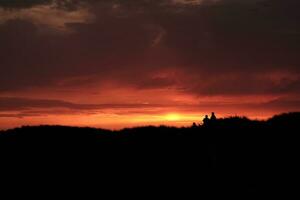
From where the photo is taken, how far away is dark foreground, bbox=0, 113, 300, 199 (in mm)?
22766

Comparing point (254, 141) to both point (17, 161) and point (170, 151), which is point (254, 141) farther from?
point (17, 161)

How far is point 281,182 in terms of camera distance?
Answer: 21750mm

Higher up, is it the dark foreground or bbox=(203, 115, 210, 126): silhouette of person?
bbox=(203, 115, 210, 126): silhouette of person

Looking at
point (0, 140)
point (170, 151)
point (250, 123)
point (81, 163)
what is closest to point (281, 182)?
point (250, 123)

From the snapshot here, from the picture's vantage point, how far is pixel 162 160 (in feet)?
82.5

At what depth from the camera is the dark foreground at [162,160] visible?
22766mm

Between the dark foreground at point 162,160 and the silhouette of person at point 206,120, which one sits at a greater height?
the silhouette of person at point 206,120

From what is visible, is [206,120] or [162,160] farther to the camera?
[206,120]

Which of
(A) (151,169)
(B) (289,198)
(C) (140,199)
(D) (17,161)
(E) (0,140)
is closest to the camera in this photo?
(B) (289,198)

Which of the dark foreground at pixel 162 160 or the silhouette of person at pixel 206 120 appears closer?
the dark foreground at pixel 162 160

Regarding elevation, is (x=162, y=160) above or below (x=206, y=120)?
below

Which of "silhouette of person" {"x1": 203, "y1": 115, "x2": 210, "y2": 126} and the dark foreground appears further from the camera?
"silhouette of person" {"x1": 203, "y1": 115, "x2": 210, "y2": 126}

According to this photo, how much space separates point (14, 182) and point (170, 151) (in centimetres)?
888

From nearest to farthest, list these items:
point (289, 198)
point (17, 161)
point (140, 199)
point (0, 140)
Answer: point (289, 198)
point (140, 199)
point (17, 161)
point (0, 140)
